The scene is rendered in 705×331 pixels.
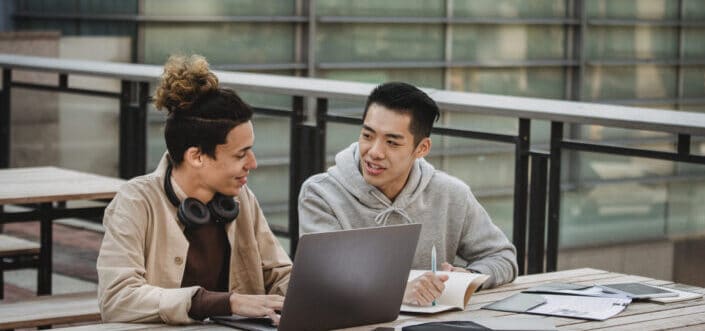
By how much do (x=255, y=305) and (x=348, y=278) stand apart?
0.23 m

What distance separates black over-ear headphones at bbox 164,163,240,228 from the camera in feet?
10.1

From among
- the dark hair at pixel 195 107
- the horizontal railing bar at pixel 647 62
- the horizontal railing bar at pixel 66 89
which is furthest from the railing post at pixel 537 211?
the horizontal railing bar at pixel 647 62

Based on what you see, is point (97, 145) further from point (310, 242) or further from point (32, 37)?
point (310, 242)

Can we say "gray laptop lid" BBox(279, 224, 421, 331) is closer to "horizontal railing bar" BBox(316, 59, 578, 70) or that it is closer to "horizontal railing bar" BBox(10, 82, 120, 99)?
"horizontal railing bar" BBox(10, 82, 120, 99)

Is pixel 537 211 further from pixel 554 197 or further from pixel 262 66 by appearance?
pixel 262 66

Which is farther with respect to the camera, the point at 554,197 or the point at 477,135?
the point at 477,135

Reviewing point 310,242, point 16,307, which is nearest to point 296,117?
point 16,307

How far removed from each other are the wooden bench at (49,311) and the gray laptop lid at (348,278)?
1.79 m

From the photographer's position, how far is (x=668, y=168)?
4562 mm

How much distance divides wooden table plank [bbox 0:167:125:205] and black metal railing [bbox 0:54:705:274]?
0.97 m

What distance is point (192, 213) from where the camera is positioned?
309 cm

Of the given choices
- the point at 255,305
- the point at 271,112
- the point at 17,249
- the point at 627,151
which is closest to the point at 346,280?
the point at 255,305

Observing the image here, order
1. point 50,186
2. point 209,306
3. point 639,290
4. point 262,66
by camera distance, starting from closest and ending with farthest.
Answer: point 209,306
point 639,290
point 50,186
point 262,66

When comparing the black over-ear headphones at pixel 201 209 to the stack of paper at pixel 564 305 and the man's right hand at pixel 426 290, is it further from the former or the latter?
the stack of paper at pixel 564 305
